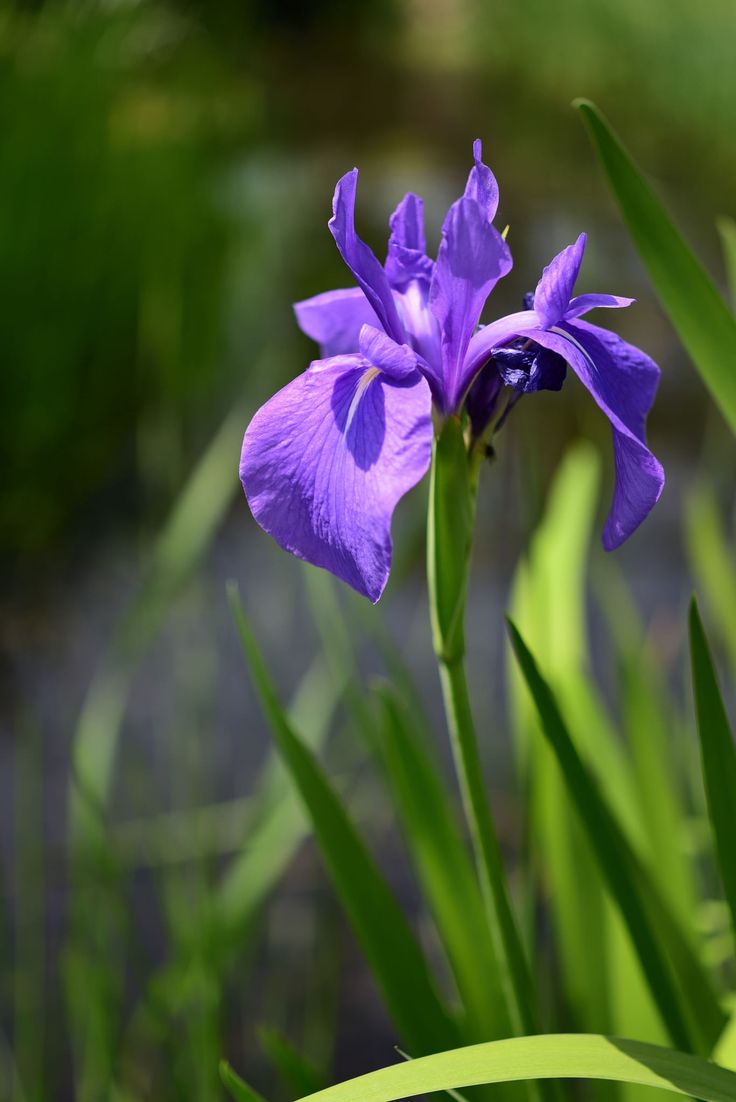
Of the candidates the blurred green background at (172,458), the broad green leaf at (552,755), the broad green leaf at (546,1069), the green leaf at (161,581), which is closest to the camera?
the broad green leaf at (546,1069)

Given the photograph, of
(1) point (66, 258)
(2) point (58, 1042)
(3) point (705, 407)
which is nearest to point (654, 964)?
(2) point (58, 1042)

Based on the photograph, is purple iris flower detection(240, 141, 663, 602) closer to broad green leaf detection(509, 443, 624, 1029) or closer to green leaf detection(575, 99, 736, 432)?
green leaf detection(575, 99, 736, 432)

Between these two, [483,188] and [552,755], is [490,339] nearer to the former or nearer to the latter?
[483,188]

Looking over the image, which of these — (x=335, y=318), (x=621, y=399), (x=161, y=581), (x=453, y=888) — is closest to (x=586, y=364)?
(x=621, y=399)

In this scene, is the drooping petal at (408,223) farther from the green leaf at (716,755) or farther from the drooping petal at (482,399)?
the green leaf at (716,755)

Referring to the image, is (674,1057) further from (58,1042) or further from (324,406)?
(58,1042)

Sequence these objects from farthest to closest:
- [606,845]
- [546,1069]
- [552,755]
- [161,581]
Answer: [161,581] < [552,755] < [606,845] < [546,1069]

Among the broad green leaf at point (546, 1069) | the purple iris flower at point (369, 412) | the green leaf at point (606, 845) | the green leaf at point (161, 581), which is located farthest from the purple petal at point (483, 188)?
the green leaf at point (161, 581)
